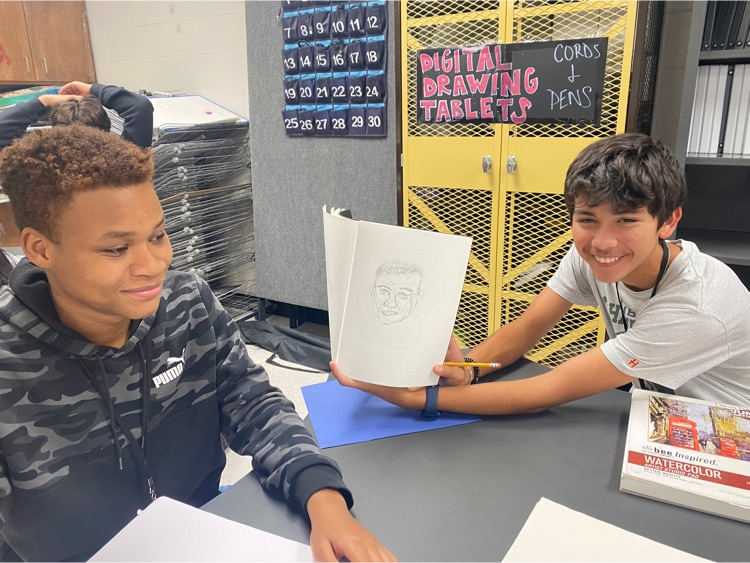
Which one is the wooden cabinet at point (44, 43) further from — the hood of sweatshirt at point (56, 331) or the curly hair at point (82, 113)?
the hood of sweatshirt at point (56, 331)

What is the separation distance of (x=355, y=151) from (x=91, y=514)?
7.06 feet

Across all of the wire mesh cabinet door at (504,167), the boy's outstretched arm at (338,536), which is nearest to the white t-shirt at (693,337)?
the boy's outstretched arm at (338,536)

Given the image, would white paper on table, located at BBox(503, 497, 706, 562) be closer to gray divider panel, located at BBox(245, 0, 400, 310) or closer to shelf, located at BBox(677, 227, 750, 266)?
shelf, located at BBox(677, 227, 750, 266)

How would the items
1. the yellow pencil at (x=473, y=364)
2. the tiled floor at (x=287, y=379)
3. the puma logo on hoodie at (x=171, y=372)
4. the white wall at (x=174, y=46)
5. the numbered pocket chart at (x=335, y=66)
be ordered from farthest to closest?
1. the white wall at (x=174, y=46)
2. the numbered pocket chart at (x=335, y=66)
3. the tiled floor at (x=287, y=379)
4. the yellow pencil at (x=473, y=364)
5. the puma logo on hoodie at (x=171, y=372)

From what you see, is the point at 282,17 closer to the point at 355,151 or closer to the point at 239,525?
the point at 355,151

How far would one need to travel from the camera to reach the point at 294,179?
9.58ft

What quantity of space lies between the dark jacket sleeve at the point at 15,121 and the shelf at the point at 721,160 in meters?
2.02

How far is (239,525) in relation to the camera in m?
0.72

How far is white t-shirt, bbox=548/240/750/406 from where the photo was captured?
100 cm

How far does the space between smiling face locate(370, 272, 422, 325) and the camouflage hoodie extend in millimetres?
227

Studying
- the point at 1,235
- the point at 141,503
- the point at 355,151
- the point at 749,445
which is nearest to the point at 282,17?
the point at 355,151

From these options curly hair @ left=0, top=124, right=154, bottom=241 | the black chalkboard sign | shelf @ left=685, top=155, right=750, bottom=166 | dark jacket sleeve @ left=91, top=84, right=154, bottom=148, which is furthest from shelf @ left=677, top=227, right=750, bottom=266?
dark jacket sleeve @ left=91, top=84, right=154, bottom=148

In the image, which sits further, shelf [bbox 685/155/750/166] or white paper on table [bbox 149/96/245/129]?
white paper on table [bbox 149/96/245/129]

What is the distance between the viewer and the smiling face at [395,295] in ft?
2.85
